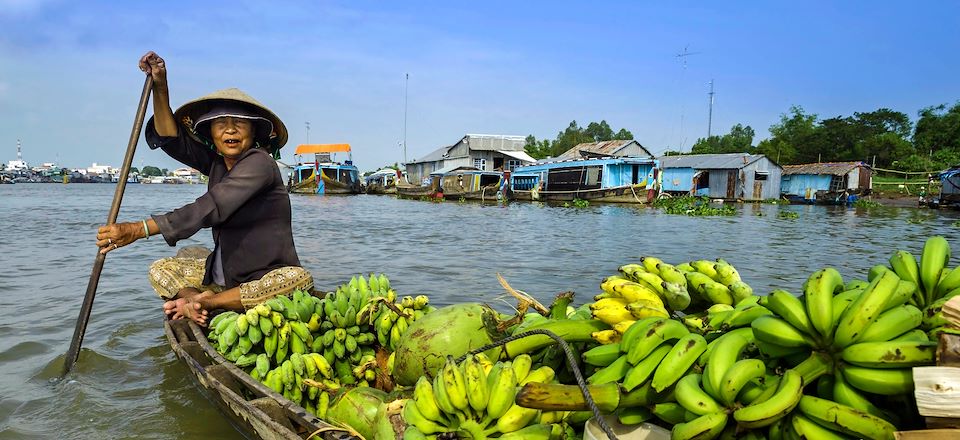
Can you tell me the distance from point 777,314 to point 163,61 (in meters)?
4.18

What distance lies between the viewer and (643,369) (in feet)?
5.32

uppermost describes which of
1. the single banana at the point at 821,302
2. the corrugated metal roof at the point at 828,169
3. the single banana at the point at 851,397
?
the corrugated metal roof at the point at 828,169

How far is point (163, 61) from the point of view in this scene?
383cm

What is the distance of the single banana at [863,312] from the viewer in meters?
1.38

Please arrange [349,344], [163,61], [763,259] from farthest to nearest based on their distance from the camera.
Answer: [763,259] < [163,61] < [349,344]

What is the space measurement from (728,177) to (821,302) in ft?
112

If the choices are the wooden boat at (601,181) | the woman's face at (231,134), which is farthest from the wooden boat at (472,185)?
the woman's face at (231,134)

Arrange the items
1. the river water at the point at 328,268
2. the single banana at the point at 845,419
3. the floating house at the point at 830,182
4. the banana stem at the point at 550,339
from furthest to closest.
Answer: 1. the floating house at the point at 830,182
2. the river water at the point at 328,268
3. the banana stem at the point at 550,339
4. the single banana at the point at 845,419

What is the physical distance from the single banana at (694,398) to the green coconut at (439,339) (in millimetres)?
1135

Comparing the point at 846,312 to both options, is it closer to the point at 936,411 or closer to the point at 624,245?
the point at 936,411

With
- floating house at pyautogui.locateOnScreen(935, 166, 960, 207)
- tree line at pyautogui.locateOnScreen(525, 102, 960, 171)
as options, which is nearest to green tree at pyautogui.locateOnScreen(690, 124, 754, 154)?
tree line at pyautogui.locateOnScreen(525, 102, 960, 171)

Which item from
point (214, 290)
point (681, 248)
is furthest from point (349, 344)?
point (681, 248)

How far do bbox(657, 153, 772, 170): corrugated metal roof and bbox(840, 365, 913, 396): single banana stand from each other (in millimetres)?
33557

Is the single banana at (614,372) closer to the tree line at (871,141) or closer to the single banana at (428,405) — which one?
the single banana at (428,405)
